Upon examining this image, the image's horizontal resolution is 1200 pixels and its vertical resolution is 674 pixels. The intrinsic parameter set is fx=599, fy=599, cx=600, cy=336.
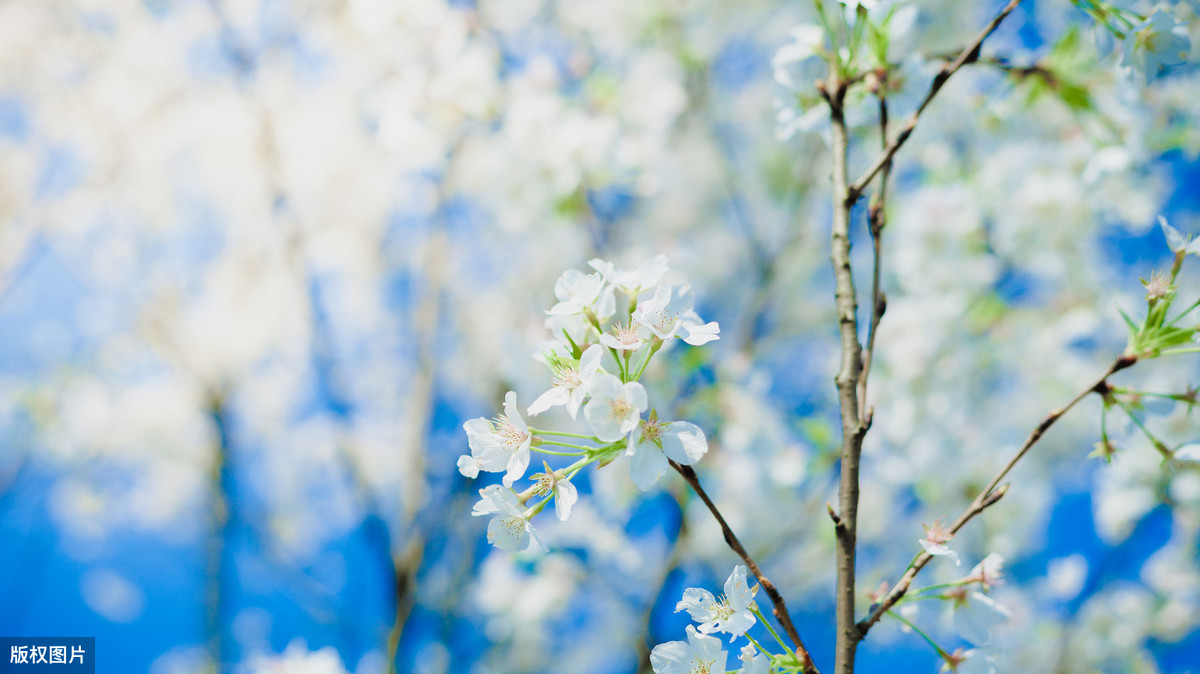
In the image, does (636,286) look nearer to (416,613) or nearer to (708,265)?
(416,613)

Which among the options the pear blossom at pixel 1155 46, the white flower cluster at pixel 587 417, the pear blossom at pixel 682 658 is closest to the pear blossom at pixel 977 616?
the pear blossom at pixel 682 658

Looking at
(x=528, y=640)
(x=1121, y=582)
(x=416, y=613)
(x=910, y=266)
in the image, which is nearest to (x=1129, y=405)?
(x=910, y=266)

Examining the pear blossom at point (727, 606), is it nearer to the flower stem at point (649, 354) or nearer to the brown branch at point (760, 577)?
the brown branch at point (760, 577)

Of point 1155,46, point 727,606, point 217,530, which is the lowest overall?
point 727,606

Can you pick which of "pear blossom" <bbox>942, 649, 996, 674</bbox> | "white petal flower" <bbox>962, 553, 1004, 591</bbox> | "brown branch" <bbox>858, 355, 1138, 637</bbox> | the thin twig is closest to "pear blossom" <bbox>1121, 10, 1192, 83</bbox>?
the thin twig

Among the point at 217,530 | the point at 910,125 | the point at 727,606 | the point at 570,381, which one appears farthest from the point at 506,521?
the point at 217,530

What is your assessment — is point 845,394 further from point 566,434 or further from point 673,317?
point 566,434

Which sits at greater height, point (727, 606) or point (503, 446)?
point (503, 446)
